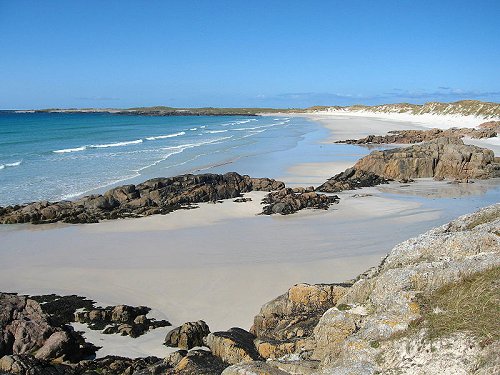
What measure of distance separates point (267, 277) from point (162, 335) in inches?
153

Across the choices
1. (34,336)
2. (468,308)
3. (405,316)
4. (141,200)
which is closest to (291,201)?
(141,200)

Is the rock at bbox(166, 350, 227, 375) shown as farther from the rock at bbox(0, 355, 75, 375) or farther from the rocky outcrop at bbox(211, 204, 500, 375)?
the rock at bbox(0, 355, 75, 375)

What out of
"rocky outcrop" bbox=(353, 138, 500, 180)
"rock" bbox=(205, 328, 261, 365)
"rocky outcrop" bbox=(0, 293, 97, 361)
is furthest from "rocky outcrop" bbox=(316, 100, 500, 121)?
"rocky outcrop" bbox=(0, 293, 97, 361)

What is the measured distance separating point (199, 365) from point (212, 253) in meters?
8.61

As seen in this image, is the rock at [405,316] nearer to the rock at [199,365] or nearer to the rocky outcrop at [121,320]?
the rock at [199,365]

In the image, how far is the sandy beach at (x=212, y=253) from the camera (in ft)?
39.1

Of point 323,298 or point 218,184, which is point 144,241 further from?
point 323,298

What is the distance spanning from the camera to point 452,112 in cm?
8600

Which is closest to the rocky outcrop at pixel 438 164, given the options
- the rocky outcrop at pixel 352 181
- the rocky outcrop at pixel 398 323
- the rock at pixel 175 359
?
the rocky outcrop at pixel 352 181

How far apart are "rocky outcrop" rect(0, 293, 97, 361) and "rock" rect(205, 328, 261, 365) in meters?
2.98

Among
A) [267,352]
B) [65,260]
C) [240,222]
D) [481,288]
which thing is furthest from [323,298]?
[240,222]

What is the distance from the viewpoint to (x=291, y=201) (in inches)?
845

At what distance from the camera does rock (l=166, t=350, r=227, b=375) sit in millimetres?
6578

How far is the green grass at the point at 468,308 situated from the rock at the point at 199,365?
10.0ft
